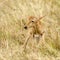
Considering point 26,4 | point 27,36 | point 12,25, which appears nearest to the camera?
point 27,36

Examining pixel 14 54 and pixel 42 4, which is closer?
pixel 14 54

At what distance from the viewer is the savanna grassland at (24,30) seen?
4.73 meters

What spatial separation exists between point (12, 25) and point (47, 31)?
0.50 metres

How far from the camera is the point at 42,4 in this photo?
599 centimetres

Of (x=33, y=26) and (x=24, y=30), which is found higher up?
(x=33, y=26)

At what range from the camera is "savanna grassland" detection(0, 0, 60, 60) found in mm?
4727

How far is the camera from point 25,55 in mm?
4660

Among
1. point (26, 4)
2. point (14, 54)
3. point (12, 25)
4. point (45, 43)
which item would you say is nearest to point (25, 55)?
point (14, 54)

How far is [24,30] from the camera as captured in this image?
5.15 meters

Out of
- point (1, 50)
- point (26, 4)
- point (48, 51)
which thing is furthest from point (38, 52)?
point (26, 4)

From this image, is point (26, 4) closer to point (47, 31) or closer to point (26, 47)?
point (47, 31)

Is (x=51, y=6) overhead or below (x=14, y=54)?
overhead

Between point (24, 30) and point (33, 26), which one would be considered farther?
point (24, 30)

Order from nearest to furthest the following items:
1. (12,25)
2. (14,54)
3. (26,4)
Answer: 1. (14,54)
2. (12,25)
3. (26,4)
